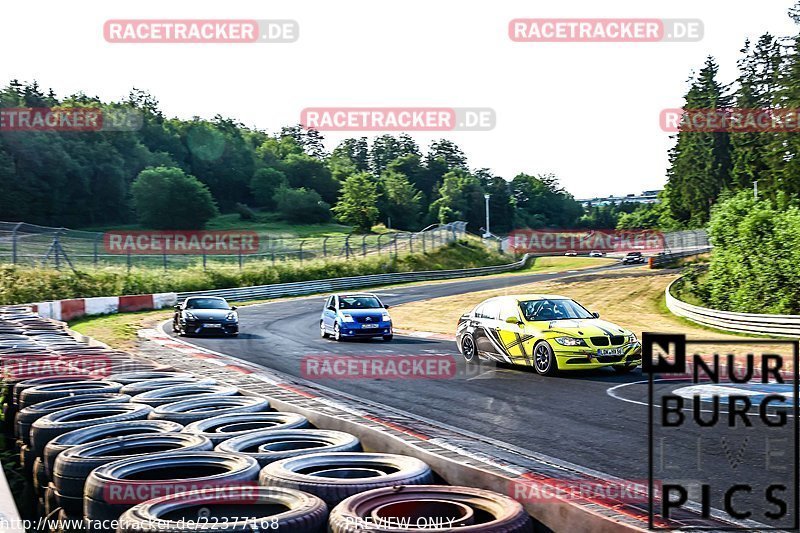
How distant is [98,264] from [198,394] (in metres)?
36.0

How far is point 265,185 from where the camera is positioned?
127625 mm

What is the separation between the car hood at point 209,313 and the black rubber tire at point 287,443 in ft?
60.7

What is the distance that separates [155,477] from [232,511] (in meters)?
1.16

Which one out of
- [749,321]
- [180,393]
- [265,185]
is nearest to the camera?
[180,393]

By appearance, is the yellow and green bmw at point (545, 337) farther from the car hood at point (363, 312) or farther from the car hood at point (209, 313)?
the car hood at point (209, 313)

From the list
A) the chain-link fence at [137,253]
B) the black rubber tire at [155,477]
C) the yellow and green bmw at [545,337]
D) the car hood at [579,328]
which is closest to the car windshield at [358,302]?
the yellow and green bmw at [545,337]

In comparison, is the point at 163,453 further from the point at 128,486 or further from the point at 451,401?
the point at 451,401

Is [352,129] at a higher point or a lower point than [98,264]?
higher

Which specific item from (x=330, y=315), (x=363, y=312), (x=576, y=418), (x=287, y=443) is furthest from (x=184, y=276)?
(x=287, y=443)

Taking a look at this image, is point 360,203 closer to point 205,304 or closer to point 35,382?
point 205,304

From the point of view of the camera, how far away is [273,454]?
242 inches

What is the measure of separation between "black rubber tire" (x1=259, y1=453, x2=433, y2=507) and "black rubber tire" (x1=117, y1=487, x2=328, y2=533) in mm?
182

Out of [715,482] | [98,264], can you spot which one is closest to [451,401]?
[715,482]

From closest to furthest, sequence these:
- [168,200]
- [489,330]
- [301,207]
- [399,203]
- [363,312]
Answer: [489,330] → [363,312] → [168,200] → [301,207] → [399,203]
